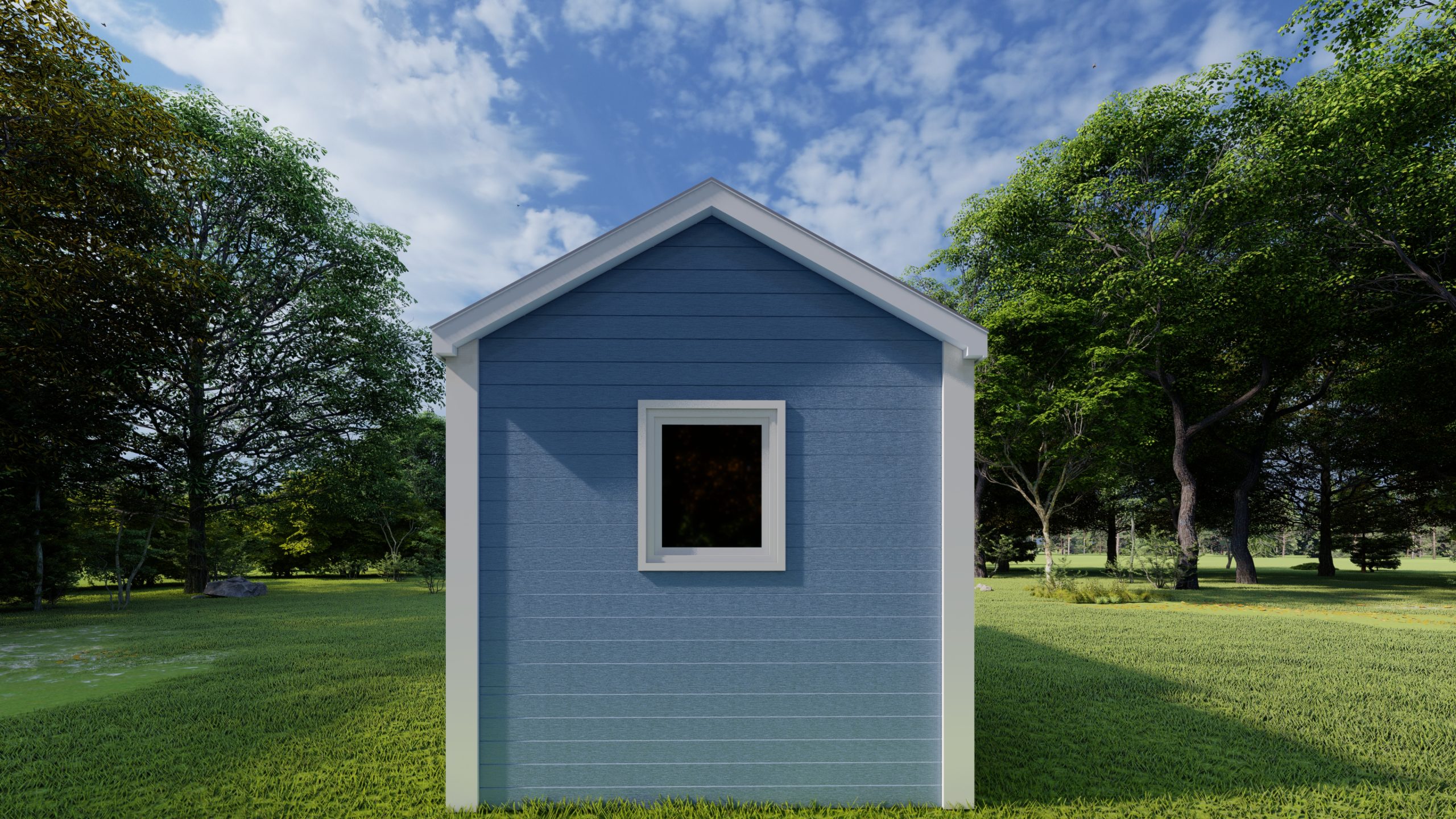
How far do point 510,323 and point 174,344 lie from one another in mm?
18892

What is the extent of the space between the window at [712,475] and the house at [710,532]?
18 mm

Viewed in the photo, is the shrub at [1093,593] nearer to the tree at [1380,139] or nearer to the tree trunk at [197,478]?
the tree at [1380,139]

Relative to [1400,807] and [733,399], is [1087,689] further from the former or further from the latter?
[733,399]

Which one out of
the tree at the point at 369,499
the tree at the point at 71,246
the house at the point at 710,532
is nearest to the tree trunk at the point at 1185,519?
the house at the point at 710,532

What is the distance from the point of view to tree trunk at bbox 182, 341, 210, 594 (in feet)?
57.2

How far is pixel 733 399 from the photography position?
457 cm

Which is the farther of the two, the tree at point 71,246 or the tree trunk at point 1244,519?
the tree trunk at point 1244,519

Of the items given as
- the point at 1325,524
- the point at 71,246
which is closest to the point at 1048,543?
the point at 1325,524

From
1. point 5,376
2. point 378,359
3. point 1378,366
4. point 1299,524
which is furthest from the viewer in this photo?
point 1299,524

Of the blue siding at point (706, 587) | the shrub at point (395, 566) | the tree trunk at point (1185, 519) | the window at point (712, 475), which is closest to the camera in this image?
the blue siding at point (706, 587)

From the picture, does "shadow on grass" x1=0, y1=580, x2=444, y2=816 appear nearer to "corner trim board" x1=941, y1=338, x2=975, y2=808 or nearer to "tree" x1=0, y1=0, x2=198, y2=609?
"corner trim board" x1=941, y1=338, x2=975, y2=808

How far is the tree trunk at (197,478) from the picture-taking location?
1742cm

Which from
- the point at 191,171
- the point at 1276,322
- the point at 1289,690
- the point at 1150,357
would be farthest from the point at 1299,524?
the point at 191,171

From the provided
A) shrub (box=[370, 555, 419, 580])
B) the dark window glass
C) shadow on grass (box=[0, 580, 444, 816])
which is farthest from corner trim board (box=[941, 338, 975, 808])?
shrub (box=[370, 555, 419, 580])
